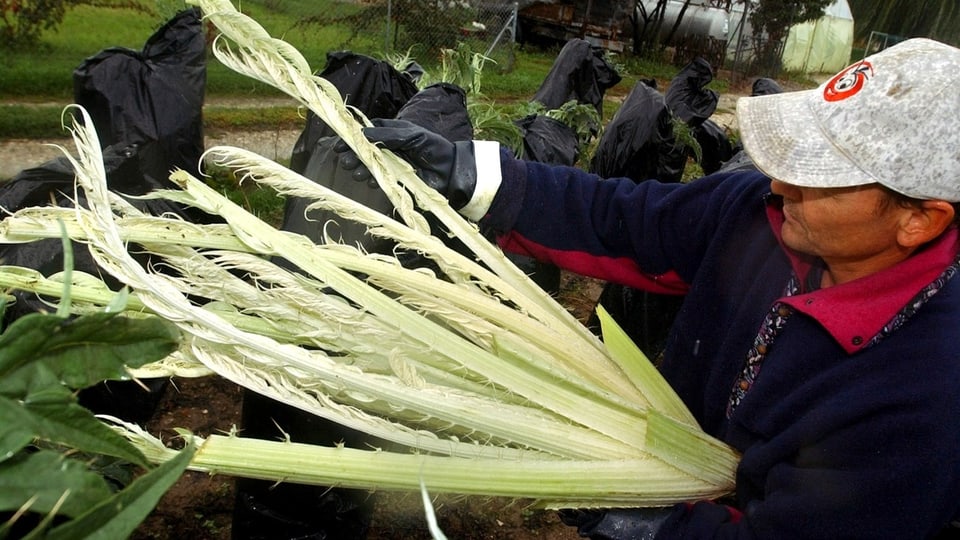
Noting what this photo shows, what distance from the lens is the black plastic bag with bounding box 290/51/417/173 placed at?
279 cm

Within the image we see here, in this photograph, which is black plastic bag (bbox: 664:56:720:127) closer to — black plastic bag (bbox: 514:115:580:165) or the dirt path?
black plastic bag (bbox: 514:115:580:165)

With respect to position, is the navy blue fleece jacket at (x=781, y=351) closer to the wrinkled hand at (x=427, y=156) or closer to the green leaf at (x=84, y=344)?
the wrinkled hand at (x=427, y=156)

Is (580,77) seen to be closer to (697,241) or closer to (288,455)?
(697,241)

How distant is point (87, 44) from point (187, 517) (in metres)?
6.37

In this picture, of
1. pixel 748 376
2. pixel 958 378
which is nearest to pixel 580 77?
pixel 748 376

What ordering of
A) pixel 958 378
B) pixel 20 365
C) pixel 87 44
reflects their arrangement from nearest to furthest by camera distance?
pixel 20 365 < pixel 958 378 < pixel 87 44

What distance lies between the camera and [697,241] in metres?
1.81

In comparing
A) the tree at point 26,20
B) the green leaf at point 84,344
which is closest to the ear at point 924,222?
the green leaf at point 84,344

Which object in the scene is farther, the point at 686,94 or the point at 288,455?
the point at 686,94

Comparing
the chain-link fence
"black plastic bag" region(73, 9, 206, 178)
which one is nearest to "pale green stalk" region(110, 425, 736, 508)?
"black plastic bag" region(73, 9, 206, 178)

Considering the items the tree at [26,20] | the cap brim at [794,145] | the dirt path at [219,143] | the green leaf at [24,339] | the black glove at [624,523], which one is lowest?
the dirt path at [219,143]

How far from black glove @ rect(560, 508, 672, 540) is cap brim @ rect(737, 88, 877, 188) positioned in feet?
2.65

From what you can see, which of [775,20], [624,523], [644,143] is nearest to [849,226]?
[624,523]

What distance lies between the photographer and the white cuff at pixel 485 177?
1842 millimetres
